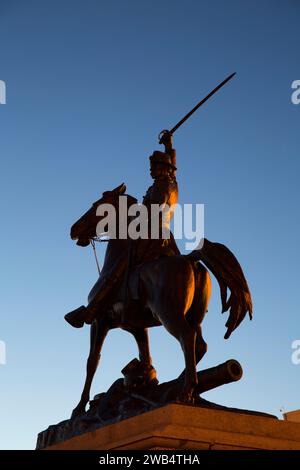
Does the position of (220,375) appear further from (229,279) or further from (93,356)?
(93,356)

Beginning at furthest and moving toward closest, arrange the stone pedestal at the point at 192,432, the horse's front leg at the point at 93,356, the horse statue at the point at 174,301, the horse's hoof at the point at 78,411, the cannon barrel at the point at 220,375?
the horse's front leg at the point at 93,356
the horse's hoof at the point at 78,411
the horse statue at the point at 174,301
the cannon barrel at the point at 220,375
the stone pedestal at the point at 192,432

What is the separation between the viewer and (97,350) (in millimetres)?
6922

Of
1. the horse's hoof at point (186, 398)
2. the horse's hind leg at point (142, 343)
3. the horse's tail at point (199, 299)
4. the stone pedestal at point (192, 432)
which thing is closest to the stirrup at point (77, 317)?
the horse's hind leg at point (142, 343)

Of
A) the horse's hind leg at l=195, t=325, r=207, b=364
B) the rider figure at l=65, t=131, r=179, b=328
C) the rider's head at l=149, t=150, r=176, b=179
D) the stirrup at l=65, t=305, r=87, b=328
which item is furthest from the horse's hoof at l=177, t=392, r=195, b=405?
the rider's head at l=149, t=150, r=176, b=179

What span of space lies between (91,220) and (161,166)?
1066 millimetres

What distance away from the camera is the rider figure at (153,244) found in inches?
270

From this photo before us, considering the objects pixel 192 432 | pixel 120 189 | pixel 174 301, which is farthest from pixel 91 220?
pixel 192 432

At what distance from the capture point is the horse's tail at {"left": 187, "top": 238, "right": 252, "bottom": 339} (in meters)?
6.14

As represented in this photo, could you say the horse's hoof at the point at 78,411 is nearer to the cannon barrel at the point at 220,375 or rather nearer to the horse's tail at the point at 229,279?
the cannon barrel at the point at 220,375

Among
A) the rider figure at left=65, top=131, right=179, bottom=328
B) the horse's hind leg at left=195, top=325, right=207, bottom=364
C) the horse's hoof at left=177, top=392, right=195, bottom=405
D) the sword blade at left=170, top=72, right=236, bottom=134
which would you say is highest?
the sword blade at left=170, top=72, right=236, bottom=134

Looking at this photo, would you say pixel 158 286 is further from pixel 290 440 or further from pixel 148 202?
pixel 290 440

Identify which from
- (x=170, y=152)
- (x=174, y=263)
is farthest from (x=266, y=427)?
(x=170, y=152)

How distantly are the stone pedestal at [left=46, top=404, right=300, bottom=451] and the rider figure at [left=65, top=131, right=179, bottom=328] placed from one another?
1520 millimetres

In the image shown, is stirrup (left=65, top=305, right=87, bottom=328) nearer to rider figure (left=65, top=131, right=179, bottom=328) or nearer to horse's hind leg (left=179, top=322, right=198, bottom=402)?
rider figure (left=65, top=131, right=179, bottom=328)
